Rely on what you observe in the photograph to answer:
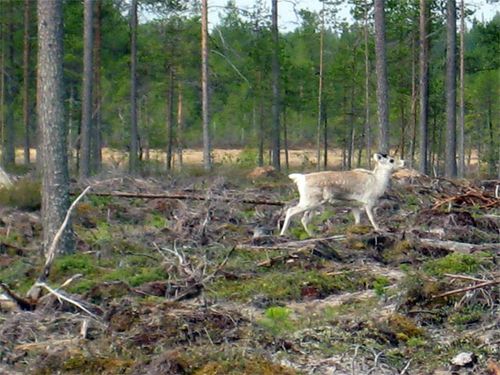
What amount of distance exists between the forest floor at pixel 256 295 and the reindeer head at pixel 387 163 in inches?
39.1

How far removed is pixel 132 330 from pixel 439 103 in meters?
38.0

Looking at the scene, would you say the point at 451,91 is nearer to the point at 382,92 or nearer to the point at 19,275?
the point at 382,92

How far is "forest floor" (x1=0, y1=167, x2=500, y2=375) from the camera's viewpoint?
9758 millimetres

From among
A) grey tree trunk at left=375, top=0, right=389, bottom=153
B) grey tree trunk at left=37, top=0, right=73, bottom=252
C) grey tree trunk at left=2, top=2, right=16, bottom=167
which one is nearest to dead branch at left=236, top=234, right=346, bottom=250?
grey tree trunk at left=37, top=0, right=73, bottom=252

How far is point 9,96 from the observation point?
44938 millimetres

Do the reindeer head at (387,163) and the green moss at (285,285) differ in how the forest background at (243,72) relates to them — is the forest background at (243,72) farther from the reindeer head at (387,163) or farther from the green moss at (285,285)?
the green moss at (285,285)

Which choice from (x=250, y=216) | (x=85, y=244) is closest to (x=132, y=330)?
(x=85, y=244)

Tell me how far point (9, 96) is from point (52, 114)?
31.6 metres

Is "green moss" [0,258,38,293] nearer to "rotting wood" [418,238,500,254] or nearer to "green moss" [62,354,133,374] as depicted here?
"green moss" [62,354,133,374]

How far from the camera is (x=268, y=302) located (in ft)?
39.7

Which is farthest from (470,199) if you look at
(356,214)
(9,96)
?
(9,96)

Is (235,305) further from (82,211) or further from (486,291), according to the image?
(82,211)

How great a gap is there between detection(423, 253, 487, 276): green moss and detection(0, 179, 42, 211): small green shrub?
9.19 m

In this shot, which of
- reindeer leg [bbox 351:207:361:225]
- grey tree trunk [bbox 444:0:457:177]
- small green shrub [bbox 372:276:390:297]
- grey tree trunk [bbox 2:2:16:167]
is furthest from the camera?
grey tree trunk [bbox 2:2:16:167]
